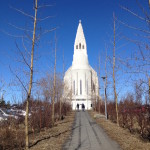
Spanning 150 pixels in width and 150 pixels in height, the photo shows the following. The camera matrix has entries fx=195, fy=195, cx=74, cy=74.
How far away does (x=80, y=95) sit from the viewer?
236ft

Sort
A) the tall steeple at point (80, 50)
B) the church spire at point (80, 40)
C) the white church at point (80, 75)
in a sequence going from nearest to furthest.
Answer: the white church at point (80, 75) → the tall steeple at point (80, 50) → the church spire at point (80, 40)

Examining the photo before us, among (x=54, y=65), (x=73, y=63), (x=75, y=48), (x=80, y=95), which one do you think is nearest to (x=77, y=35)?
(x=75, y=48)

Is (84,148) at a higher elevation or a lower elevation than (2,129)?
lower

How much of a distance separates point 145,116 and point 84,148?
456 cm

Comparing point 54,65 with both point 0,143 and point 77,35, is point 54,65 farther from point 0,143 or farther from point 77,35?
point 77,35

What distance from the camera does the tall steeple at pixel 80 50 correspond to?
3095 inches

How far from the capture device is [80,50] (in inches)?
3223

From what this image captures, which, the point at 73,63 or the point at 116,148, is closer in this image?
the point at 116,148

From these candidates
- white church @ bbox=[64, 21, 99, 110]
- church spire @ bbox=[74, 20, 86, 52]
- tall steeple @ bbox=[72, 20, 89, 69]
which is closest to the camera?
white church @ bbox=[64, 21, 99, 110]

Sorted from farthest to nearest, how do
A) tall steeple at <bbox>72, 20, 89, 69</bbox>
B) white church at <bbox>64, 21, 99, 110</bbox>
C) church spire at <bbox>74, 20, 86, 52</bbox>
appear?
church spire at <bbox>74, 20, 86, 52</bbox> → tall steeple at <bbox>72, 20, 89, 69</bbox> → white church at <bbox>64, 21, 99, 110</bbox>

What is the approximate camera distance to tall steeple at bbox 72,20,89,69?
7862 cm

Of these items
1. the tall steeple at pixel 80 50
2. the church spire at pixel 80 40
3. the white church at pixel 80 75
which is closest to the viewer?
the white church at pixel 80 75

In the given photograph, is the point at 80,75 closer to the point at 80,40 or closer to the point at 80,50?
the point at 80,50

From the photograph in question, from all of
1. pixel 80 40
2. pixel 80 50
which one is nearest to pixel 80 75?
pixel 80 50
